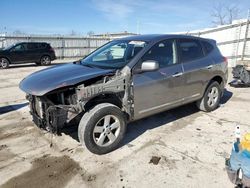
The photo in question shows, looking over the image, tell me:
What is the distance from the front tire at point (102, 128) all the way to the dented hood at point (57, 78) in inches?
19.7

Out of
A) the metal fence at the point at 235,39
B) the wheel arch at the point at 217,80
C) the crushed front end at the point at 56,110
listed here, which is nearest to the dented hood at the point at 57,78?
the crushed front end at the point at 56,110

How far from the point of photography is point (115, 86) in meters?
3.79

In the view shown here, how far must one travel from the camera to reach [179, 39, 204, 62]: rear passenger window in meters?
4.83

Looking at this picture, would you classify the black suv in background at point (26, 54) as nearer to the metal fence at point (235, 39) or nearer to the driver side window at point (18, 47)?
the driver side window at point (18, 47)

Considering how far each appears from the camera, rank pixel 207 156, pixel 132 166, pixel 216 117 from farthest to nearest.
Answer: pixel 216 117 → pixel 207 156 → pixel 132 166

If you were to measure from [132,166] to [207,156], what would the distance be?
116 cm

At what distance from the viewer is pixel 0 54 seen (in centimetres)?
1520

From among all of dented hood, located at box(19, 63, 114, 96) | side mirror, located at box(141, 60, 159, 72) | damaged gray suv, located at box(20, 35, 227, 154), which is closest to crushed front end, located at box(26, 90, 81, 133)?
damaged gray suv, located at box(20, 35, 227, 154)

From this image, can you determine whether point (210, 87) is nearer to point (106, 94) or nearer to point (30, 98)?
point (106, 94)

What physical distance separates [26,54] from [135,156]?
14.6m

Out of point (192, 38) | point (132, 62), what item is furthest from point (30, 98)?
point (192, 38)

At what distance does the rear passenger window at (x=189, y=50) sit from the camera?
483 cm

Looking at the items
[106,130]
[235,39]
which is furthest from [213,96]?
[235,39]

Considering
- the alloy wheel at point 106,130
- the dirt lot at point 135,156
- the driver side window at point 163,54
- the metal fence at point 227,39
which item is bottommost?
the dirt lot at point 135,156
